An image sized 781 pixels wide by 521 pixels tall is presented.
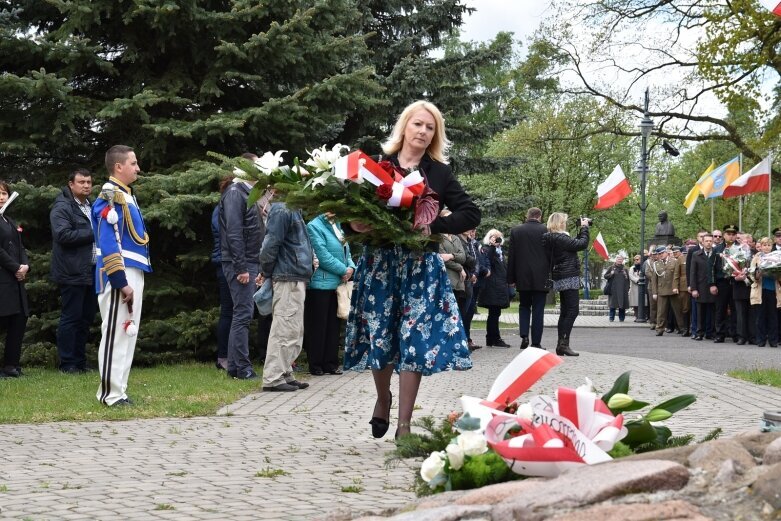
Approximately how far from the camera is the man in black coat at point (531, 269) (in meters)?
15.1

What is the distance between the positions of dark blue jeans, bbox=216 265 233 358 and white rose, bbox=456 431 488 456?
8.54 meters

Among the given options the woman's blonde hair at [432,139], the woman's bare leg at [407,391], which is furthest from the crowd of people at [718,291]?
the woman's bare leg at [407,391]

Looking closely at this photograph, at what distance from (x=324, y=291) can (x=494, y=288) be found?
Answer: 5918 mm

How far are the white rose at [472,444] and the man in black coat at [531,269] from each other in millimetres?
11391

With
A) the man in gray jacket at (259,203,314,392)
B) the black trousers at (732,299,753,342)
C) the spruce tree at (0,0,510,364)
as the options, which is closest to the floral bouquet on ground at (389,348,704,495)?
the man in gray jacket at (259,203,314,392)

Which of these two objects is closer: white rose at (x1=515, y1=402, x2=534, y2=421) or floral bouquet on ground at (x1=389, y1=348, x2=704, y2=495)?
floral bouquet on ground at (x1=389, y1=348, x2=704, y2=495)

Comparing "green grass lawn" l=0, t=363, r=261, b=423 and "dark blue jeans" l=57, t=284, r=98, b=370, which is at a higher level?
"dark blue jeans" l=57, t=284, r=98, b=370

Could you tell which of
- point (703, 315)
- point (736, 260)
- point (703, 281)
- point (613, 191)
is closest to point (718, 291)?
point (703, 281)

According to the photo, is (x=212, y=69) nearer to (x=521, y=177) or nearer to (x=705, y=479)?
(x=705, y=479)

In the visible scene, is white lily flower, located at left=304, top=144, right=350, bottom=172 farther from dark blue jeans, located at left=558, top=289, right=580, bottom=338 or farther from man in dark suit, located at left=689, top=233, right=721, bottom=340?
man in dark suit, located at left=689, top=233, right=721, bottom=340

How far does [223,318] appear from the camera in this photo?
40.2 feet

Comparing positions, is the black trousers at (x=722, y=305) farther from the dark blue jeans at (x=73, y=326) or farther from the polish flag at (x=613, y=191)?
the dark blue jeans at (x=73, y=326)

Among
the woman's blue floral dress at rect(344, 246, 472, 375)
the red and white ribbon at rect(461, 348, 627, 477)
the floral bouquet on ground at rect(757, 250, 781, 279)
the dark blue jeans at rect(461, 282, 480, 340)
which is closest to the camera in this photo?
the red and white ribbon at rect(461, 348, 627, 477)

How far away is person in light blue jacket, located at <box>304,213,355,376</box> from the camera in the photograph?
1175 cm
